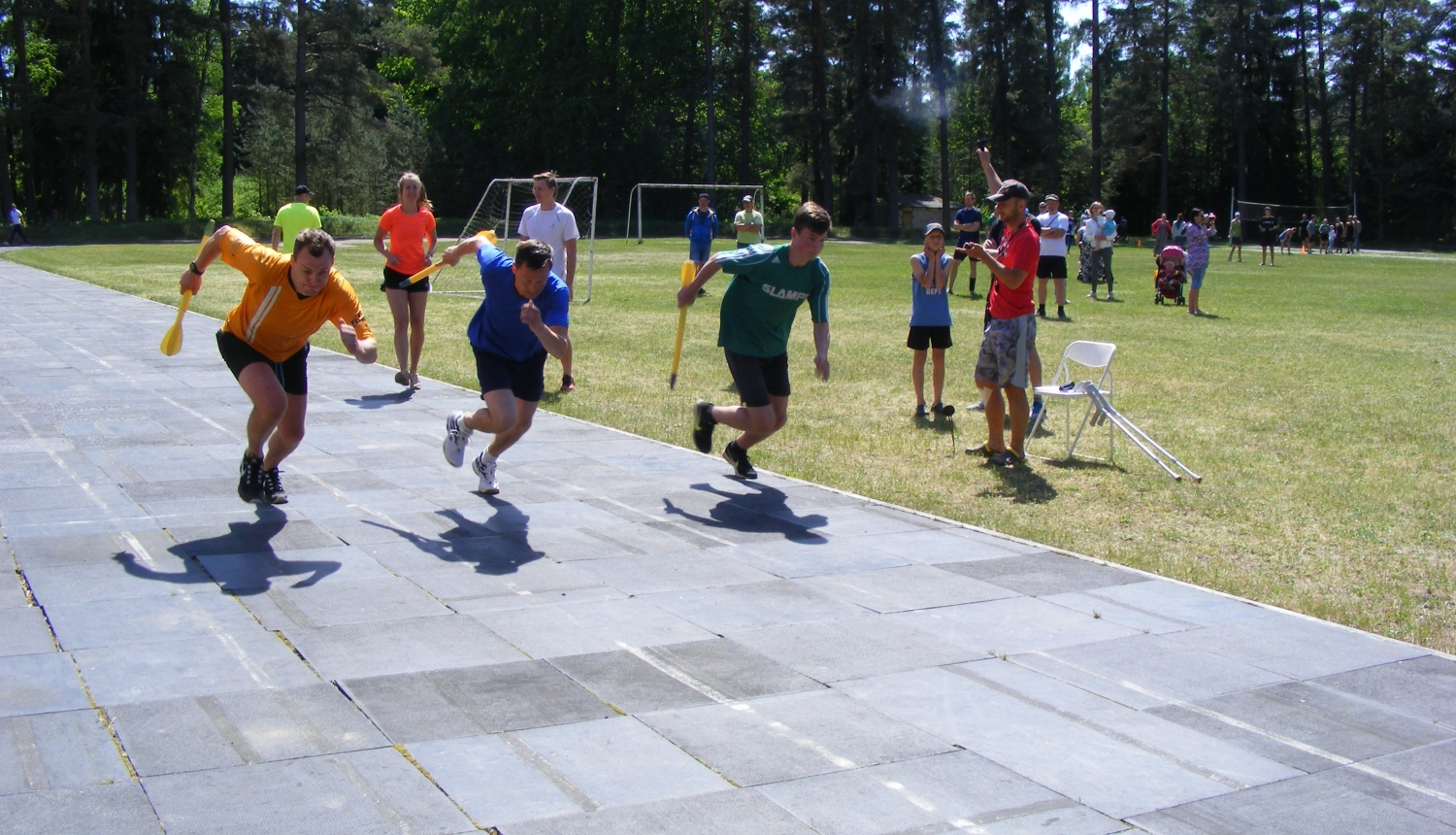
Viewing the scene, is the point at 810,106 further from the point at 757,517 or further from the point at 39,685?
the point at 39,685

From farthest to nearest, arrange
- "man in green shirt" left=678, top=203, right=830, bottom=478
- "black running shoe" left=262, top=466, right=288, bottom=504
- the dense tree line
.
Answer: the dense tree line
"man in green shirt" left=678, top=203, right=830, bottom=478
"black running shoe" left=262, top=466, right=288, bottom=504

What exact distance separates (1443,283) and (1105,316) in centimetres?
1749

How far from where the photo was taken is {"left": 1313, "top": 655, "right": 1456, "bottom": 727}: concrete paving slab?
14.7 ft

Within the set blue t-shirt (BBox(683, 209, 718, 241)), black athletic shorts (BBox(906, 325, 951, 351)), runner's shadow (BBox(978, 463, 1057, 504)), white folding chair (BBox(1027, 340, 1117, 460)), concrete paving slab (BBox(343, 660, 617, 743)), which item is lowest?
concrete paving slab (BBox(343, 660, 617, 743))

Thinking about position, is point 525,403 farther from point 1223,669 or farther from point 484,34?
point 484,34

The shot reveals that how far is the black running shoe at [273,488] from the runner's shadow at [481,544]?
2.00 ft

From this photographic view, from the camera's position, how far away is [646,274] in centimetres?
3059

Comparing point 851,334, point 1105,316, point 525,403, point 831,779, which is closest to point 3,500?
point 525,403

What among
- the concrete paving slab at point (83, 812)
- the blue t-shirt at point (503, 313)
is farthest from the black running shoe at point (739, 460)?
the concrete paving slab at point (83, 812)

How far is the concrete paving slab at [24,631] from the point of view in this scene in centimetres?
464

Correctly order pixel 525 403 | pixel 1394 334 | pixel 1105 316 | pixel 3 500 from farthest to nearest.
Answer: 1. pixel 1105 316
2. pixel 1394 334
3. pixel 525 403
4. pixel 3 500

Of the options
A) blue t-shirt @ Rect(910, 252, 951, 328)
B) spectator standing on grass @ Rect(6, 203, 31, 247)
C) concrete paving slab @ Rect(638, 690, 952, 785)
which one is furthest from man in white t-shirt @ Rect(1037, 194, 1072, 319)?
spectator standing on grass @ Rect(6, 203, 31, 247)

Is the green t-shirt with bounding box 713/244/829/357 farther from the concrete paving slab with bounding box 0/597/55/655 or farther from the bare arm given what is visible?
the concrete paving slab with bounding box 0/597/55/655

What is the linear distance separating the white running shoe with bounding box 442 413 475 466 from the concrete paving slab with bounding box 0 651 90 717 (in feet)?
10.2
